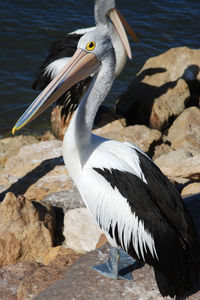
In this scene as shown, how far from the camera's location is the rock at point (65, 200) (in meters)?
4.47

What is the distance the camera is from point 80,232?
4.18 meters

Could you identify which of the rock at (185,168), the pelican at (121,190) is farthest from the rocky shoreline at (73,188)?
the pelican at (121,190)

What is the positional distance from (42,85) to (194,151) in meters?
2.68

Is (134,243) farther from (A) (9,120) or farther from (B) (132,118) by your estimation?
(A) (9,120)

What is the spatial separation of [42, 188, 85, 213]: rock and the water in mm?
3543

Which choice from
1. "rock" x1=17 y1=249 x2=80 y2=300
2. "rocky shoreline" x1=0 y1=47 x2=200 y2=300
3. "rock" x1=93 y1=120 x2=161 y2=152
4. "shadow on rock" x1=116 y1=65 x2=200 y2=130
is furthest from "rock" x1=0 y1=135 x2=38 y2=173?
"rock" x1=17 y1=249 x2=80 y2=300

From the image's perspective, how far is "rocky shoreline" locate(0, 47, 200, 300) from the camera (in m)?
3.55

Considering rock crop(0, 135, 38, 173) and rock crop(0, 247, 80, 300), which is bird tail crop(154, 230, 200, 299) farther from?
rock crop(0, 135, 38, 173)

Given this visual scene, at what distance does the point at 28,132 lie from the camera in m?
7.85

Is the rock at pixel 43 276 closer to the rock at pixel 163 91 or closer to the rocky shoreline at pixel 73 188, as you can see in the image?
the rocky shoreline at pixel 73 188

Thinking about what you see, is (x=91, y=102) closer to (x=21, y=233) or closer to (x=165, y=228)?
(x=165, y=228)

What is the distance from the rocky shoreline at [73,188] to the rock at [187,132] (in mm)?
13

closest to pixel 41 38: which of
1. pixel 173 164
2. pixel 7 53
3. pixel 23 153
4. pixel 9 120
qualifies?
pixel 7 53

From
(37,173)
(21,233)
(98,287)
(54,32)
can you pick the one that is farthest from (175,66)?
(98,287)
